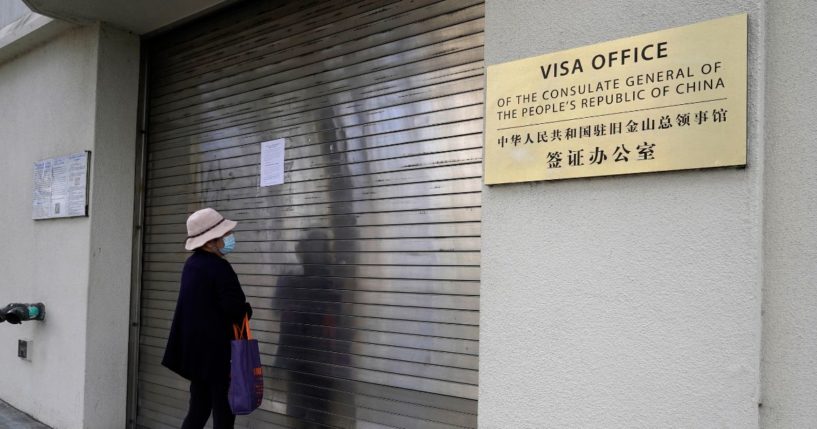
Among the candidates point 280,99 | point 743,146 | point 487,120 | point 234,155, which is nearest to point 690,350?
point 743,146

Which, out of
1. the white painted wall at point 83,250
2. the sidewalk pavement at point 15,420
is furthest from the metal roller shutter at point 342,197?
the sidewalk pavement at point 15,420

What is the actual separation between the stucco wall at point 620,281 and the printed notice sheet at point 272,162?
213cm

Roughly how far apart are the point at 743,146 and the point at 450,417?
2.09 metres

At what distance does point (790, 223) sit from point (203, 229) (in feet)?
10.7

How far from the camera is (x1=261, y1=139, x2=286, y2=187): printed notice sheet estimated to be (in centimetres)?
499

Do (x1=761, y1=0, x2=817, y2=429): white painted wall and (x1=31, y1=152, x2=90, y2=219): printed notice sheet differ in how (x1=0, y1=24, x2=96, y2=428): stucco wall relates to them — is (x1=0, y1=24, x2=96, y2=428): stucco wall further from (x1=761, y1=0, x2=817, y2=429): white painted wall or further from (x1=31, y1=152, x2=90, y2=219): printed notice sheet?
(x1=761, y1=0, x2=817, y2=429): white painted wall

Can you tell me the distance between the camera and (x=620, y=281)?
9.33 ft

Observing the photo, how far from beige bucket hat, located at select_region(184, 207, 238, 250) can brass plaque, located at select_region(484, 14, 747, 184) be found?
192cm

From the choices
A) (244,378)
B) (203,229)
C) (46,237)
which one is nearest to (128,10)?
(46,237)

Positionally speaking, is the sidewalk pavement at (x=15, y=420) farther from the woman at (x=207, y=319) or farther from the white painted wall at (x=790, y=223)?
the white painted wall at (x=790, y=223)

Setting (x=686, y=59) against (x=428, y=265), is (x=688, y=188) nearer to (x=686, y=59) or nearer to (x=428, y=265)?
(x=686, y=59)

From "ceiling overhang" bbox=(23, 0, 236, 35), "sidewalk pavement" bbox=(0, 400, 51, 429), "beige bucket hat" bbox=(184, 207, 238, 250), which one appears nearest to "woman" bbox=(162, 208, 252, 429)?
"beige bucket hat" bbox=(184, 207, 238, 250)

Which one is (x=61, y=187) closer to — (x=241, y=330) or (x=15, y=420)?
(x=15, y=420)

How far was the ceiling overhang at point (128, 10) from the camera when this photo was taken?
221 inches
